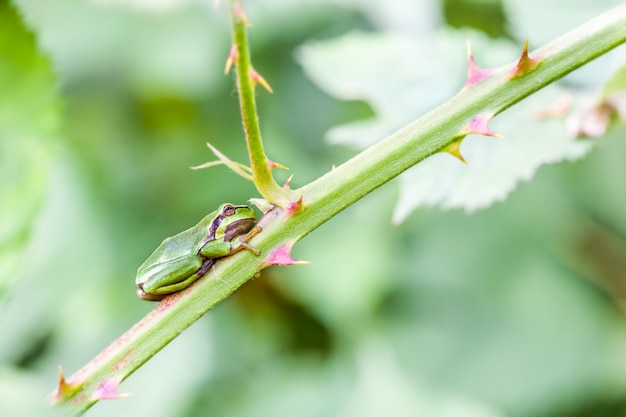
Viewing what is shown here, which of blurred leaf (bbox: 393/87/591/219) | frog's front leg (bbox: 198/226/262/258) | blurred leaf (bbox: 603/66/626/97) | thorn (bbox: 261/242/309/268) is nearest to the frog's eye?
frog's front leg (bbox: 198/226/262/258)

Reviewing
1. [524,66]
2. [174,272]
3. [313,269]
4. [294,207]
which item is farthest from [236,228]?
[313,269]

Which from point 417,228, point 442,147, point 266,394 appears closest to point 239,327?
point 266,394

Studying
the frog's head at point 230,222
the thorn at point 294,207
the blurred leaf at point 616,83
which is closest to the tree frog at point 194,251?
the frog's head at point 230,222

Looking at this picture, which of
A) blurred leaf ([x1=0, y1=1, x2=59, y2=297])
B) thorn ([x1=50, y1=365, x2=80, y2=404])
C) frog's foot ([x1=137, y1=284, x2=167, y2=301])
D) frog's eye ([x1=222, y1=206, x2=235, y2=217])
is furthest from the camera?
frog's eye ([x1=222, y1=206, x2=235, y2=217])

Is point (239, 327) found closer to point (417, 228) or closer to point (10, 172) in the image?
point (417, 228)

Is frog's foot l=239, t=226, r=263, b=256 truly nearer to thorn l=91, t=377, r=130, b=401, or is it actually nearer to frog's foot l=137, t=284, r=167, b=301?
thorn l=91, t=377, r=130, b=401

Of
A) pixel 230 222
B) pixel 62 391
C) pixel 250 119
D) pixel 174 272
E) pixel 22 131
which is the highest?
pixel 22 131

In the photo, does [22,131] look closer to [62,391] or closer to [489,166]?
[62,391]

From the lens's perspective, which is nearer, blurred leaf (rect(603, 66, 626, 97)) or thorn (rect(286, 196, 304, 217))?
thorn (rect(286, 196, 304, 217))
